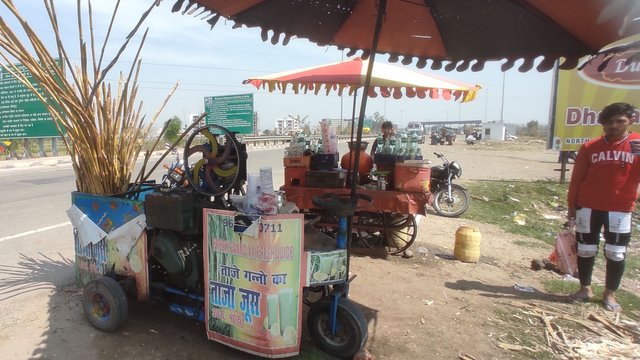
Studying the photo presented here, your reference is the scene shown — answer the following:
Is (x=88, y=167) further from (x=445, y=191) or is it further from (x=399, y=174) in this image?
(x=445, y=191)

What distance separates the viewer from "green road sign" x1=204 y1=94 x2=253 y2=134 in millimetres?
21516

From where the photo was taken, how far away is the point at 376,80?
216 inches

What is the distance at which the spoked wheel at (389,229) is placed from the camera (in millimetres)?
4953

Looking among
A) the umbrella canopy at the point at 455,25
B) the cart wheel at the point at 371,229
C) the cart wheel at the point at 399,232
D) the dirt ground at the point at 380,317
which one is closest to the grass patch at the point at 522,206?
the dirt ground at the point at 380,317

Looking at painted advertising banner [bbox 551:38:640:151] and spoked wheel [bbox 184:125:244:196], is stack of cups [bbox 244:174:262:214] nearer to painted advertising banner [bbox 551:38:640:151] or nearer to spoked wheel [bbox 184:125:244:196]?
spoked wheel [bbox 184:125:244:196]

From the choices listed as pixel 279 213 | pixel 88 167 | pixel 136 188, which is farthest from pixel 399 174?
pixel 88 167

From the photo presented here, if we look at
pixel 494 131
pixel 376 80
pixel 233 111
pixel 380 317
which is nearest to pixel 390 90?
pixel 376 80

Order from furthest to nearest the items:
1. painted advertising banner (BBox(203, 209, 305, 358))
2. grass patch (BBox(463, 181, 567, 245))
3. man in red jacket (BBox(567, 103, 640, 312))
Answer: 1. grass patch (BBox(463, 181, 567, 245))
2. man in red jacket (BBox(567, 103, 640, 312))
3. painted advertising banner (BBox(203, 209, 305, 358))

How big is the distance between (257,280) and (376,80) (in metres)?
Answer: 3.78

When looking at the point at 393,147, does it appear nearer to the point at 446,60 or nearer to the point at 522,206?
the point at 446,60

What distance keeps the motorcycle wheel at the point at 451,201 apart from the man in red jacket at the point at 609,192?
374 cm

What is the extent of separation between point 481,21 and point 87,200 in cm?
313

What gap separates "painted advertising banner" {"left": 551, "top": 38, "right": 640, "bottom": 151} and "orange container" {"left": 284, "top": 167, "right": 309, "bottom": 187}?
7103 mm

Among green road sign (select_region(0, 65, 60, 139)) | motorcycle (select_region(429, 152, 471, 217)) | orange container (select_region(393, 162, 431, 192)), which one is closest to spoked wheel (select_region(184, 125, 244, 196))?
orange container (select_region(393, 162, 431, 192))
